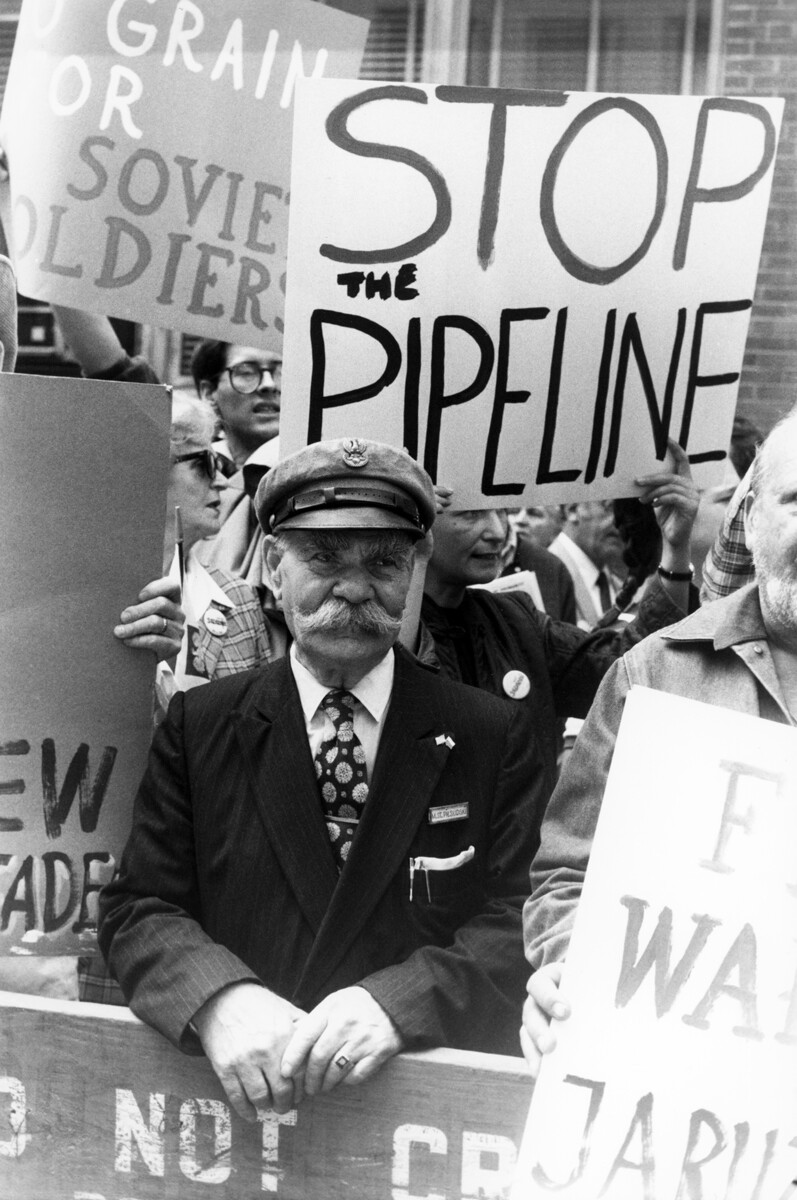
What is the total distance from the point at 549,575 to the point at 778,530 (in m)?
2.70

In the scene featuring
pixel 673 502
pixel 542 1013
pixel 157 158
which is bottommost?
pixel 542 1013

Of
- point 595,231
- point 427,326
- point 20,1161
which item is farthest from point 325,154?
point 20,1161

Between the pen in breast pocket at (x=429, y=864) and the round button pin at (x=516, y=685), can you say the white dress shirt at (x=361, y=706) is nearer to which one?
the pen in breast pocket at (x=429, y=864)

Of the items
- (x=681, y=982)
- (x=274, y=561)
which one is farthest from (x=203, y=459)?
(x=681, y=982)

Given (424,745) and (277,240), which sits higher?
(277,240)

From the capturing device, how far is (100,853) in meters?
2.52

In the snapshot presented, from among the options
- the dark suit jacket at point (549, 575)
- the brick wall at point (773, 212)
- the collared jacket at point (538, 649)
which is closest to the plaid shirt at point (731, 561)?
the collared jacket at point (538, 649)

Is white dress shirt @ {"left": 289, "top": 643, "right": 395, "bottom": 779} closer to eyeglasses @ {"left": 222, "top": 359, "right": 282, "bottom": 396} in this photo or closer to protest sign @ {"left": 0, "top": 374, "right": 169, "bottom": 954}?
protest sign @ {"left": 0, "top": 374, "right": 169, "bottom": 954}

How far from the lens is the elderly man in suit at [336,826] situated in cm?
219

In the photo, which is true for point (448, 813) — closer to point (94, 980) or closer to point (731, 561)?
point (94, 980)

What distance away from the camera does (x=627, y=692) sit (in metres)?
2.11

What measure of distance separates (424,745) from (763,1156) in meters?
0.78

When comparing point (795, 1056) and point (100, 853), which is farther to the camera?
point (100, 853)

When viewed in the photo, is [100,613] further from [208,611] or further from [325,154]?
[325,154]
